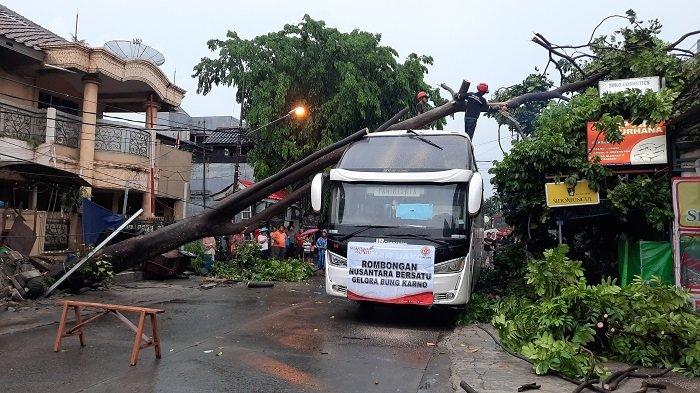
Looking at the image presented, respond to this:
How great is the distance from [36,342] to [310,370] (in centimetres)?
428

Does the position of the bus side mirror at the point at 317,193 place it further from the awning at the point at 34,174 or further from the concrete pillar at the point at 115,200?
the concrete pillar at the point at 115,200

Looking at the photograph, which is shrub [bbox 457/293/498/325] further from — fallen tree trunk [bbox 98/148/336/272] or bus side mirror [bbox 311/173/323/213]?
fallen tree trunk [bbox 98/148/336/272]

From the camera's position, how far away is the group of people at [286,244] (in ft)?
64.7

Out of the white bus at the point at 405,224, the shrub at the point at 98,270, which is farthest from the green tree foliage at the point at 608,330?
the shrub at the point at 98,270

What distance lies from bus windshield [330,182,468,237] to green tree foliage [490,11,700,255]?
6.70 feet

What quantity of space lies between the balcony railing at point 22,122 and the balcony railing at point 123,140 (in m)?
2.00

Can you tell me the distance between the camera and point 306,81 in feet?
68.1

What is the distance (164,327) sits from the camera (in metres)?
8.88

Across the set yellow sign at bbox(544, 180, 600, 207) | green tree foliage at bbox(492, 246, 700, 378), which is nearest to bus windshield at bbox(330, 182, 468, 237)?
yellow sign at bbox(544, 180, 600, 207)

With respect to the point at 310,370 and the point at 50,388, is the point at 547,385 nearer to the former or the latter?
the point at 310,370

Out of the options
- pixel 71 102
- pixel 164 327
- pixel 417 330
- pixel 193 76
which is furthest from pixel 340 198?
pixel 193 76

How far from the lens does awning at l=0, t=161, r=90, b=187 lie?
38.3 feet

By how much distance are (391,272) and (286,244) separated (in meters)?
12.9

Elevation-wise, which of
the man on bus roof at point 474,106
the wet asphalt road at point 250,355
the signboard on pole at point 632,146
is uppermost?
the man on bus roof at point 474,106
